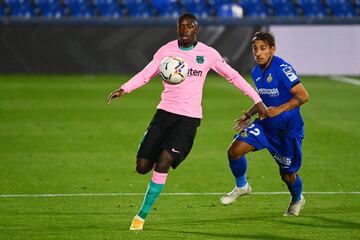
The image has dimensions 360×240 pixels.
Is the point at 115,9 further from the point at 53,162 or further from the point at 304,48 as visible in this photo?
the point at 53,162

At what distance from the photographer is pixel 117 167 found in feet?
43.0

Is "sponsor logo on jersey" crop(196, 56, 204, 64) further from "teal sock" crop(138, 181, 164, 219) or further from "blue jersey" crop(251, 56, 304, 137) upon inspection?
"teal sock" crop(138, 181, 164, 219)

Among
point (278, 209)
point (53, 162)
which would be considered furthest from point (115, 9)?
point (278, 209)

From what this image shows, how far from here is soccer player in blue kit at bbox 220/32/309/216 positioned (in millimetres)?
9312

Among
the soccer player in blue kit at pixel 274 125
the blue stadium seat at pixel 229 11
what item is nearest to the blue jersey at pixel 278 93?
the soccer player in blue kit at pixel 274 125

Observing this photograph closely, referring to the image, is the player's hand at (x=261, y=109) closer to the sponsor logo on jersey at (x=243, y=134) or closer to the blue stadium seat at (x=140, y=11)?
the sponsor logo on jersey at (x=243, y=134)

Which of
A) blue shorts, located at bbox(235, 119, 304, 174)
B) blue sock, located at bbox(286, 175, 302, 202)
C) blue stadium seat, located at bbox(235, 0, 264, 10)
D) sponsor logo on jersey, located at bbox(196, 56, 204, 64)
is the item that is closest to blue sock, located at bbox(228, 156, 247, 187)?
blue shorts, located at bbox(235, 119, 304, 174)

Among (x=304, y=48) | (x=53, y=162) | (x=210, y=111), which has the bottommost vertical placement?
(x=304, y=48)

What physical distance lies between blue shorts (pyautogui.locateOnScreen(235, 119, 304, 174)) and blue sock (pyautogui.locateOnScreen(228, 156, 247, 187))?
28 centimetres

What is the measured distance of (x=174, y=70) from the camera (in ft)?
28.3

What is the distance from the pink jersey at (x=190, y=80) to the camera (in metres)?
8.82

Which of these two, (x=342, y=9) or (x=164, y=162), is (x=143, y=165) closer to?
(x=164, y=162)

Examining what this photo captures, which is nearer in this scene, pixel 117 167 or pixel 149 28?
pixel 117 167

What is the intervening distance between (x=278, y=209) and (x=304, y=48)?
2064 centimetres
